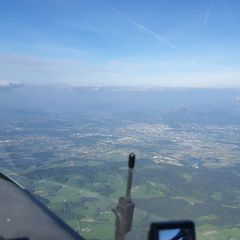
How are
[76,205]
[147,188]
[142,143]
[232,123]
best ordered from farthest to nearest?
[232,123] < [142,143] < [147,188] < [76,205]

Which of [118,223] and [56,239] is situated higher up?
[118,223]

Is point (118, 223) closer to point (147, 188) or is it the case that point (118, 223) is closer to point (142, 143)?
point (147, 188)

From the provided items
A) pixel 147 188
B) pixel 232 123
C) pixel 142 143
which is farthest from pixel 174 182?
pixel 232 123

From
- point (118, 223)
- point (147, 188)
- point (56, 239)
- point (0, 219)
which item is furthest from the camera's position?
point (147, 188)

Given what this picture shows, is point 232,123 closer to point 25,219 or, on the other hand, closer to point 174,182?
point 174,182

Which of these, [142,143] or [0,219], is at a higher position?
[0,219]

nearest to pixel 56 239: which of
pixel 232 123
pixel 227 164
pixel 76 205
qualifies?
pixel 76 205

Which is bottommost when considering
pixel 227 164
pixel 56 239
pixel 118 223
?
pixel 227 164

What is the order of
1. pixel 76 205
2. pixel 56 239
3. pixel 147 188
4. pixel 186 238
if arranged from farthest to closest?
1. pixel 147 188
2. pixel 76 205
3. pixel 56 239
4. pixel 186 238

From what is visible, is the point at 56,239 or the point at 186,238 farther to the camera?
the point at 56,239
